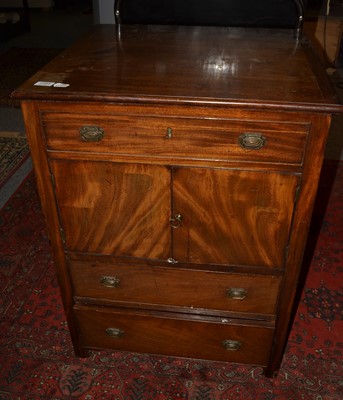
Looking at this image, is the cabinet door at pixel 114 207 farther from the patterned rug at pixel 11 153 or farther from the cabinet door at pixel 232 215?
the patterned rug at pixel 11 153

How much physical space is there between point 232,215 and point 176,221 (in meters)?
0.18

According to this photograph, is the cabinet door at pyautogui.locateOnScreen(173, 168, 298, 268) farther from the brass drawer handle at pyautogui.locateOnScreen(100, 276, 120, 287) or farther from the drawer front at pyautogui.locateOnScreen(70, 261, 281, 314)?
the brass drawer handle at pyautogui.locateOnScreen(100, 276, 120, 287)

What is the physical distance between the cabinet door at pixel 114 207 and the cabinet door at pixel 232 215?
6 centimetres

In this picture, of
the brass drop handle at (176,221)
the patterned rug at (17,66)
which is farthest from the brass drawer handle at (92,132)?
the patterned rug at (17,66)

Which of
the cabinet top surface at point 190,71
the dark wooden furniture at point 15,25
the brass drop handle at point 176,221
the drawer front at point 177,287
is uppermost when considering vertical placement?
the cabinet top surface at point 190,71

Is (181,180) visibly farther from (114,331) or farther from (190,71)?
(114,331)

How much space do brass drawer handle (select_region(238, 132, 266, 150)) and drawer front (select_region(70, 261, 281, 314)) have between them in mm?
499

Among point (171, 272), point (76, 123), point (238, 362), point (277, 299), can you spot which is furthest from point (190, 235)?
point (238, 362)

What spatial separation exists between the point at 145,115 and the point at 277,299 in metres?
0.81

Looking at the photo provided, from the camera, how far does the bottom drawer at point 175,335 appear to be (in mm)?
1610

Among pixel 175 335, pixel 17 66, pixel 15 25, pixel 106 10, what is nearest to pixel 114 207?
pixel 175 335

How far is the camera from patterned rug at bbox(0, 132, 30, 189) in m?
3.13

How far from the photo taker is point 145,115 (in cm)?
118

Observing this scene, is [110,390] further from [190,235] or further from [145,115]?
[145,115]
